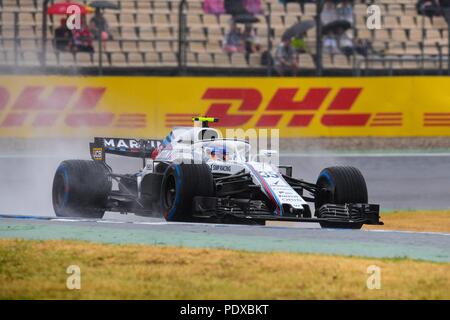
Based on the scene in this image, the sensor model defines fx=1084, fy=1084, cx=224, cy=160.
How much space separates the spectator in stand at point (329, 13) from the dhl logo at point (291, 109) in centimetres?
263

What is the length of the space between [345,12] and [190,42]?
3.99 metres

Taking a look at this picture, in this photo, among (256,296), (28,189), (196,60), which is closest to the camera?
(256,296)

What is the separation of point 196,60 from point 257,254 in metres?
14.1

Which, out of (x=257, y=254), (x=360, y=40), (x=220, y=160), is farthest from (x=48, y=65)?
(x=257, y=254)

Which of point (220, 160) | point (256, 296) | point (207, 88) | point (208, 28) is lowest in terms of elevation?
point (256, 296)

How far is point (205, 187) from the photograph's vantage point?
1285 centimetres

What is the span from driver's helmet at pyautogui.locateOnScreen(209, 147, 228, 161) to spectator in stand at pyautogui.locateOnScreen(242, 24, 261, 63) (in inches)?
405

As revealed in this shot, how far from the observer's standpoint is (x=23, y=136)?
70.3 feet

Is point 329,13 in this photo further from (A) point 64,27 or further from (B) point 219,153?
(B) point 219,153

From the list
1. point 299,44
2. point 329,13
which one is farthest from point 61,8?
point 329,13

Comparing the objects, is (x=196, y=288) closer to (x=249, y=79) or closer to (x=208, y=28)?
(x=249, y=79)

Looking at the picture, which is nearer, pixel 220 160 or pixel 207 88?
pixel 220 160

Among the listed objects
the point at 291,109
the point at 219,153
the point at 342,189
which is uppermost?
the point at 291,109

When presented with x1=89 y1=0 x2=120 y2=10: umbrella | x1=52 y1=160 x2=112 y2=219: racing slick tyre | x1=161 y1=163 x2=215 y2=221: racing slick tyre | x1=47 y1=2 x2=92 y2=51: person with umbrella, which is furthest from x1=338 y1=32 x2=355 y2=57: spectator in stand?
x1=161 y1=163 x2=215 y2=221: racing slick tyre
